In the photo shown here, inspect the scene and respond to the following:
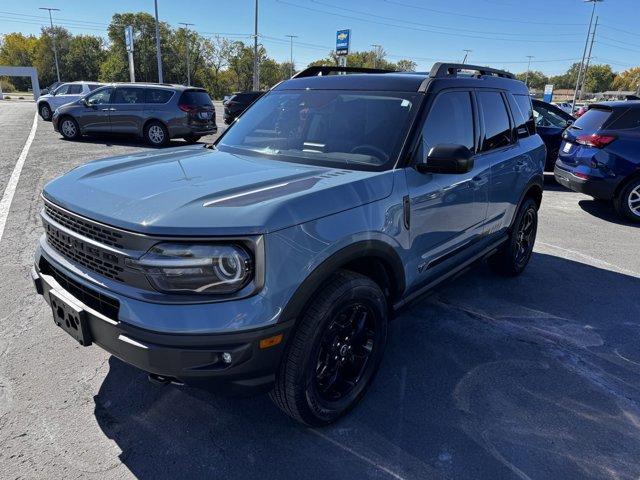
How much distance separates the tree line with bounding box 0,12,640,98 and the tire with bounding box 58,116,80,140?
73.1m

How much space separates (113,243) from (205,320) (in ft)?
1.93

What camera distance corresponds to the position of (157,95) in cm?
1428

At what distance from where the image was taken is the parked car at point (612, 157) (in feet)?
24.0

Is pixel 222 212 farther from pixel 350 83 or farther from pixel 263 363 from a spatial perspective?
pixel 350 83

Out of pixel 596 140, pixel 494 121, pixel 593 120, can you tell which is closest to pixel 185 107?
pixel 593 120

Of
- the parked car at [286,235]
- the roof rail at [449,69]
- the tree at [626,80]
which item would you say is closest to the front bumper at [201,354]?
the parked car at [286,235]

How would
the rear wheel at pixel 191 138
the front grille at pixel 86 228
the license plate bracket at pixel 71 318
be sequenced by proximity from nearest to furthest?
the front grille at pixel 86 228
the license plate bracket at pixel 71 318
the rear wheel at pixel 191 138

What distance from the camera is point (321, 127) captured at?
3297 mm

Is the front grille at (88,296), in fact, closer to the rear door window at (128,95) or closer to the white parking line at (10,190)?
the white parking line at (10,190)

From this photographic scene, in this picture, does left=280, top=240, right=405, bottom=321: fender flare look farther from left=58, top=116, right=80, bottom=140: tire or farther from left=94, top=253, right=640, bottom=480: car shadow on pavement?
left=58, top=116, right=80, bottom=140: tire

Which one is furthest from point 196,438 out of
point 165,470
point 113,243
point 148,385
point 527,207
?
point 527,207

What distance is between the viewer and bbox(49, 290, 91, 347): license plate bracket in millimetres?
2262

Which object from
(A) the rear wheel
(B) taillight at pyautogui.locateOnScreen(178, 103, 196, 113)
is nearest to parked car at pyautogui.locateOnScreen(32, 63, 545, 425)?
(B) taillight at pyautogui.locateOnScreen(178, 103, 196, 113)

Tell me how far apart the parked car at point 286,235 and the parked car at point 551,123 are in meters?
7.25
